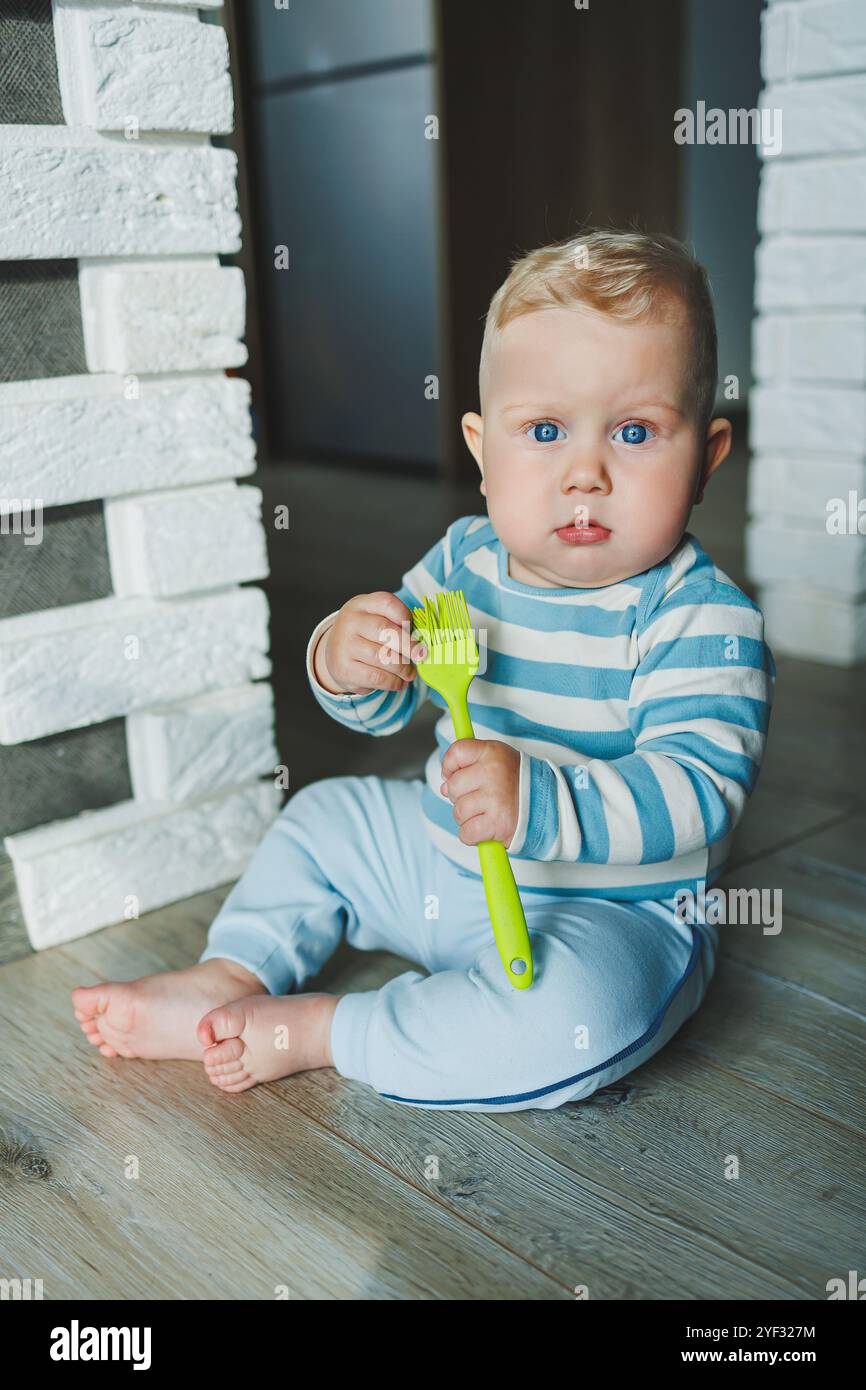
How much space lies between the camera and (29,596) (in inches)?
41.7

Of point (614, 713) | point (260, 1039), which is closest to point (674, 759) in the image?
point (614, 713)

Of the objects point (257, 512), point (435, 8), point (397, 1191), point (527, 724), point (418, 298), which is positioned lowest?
point (397, 1191)

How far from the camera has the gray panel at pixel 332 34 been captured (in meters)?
3.17

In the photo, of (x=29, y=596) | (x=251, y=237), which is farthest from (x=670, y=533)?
(x=251, y=237)

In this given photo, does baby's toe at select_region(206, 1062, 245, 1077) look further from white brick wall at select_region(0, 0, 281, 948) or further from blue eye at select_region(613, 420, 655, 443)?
blue eye at select_region(613, 420, 655, 443)

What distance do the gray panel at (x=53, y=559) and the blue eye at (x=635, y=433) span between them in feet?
1.61

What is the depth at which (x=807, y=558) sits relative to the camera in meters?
1.82

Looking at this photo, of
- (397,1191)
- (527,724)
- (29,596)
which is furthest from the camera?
(29,596)

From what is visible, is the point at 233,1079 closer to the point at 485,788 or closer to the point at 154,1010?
the point at 154,1010

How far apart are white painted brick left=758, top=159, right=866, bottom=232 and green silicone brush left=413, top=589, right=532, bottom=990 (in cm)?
105

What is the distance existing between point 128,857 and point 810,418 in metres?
1.15

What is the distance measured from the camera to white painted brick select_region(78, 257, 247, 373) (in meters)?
1.02

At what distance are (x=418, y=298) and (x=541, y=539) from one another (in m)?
2.75

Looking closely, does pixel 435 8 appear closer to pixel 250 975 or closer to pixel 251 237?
pixel 251 237
